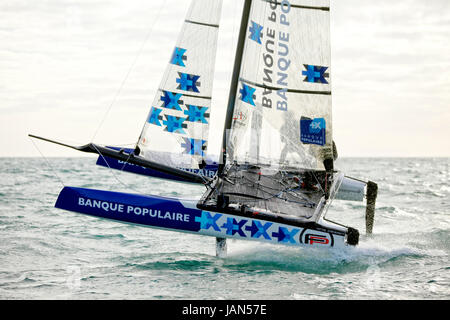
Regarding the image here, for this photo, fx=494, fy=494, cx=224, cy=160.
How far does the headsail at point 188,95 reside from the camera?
7879 mm

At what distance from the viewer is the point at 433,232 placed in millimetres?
9445

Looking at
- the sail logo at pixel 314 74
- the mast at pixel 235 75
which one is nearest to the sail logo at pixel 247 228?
the mast at pixel 235 75

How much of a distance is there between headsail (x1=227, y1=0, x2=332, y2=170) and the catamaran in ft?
0.05

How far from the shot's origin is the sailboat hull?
6.68 meters

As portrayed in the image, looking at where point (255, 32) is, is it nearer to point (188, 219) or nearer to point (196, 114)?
point (196, 114)

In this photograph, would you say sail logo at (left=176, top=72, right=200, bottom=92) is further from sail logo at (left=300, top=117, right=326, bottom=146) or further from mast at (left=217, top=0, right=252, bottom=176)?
sail logo at (left=300, top=117, right=326, bottom=146)

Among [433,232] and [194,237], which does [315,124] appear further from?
[433,232]

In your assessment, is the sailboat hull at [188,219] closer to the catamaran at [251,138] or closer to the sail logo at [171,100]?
the catamaran at [251,138]

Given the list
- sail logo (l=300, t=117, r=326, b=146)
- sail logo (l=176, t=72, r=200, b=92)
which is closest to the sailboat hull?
sail logo (l=300, t=117, r=326, b=146)

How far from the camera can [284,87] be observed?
294 inches

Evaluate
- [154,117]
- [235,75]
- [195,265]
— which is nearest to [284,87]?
[235,75]

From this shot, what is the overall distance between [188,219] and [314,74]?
9.48ft

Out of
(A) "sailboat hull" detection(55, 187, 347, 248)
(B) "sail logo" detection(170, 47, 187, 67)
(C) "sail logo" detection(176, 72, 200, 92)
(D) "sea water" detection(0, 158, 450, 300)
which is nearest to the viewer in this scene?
(D) "sea water" detection(0, 158, 450, 300)
